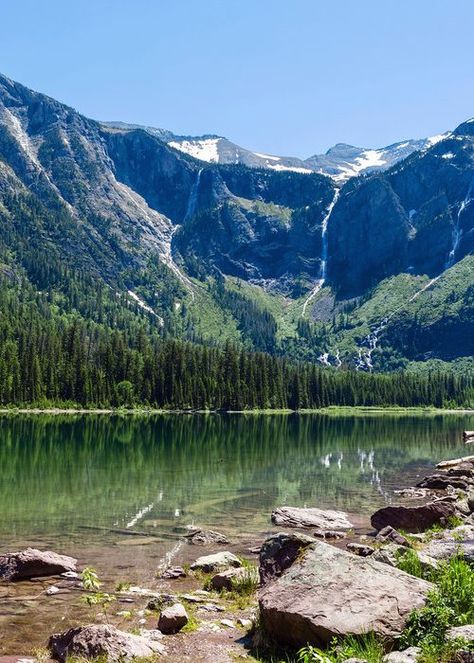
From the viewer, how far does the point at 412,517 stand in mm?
34438

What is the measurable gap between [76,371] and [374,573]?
16792 cm

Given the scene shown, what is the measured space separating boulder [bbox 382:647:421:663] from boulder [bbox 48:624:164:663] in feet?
19.3

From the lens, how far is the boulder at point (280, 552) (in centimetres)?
1820

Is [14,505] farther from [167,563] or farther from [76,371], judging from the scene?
[76,371]

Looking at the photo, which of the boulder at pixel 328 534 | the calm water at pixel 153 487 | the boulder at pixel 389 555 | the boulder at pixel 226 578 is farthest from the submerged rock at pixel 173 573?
the boulder at pixel 328 534

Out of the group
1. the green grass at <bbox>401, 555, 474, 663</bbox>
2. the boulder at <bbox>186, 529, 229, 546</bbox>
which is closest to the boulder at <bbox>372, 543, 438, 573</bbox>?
the green grass at <bbox>401, 555, 474, 663</bbox>

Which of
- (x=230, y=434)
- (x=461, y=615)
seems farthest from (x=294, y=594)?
(x=230, y=434)

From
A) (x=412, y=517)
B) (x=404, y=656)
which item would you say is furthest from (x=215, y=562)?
(x=412, y=517)

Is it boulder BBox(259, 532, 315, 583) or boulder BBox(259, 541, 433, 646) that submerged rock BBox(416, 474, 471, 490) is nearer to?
boulder BBox(259, 532, 315, 583)

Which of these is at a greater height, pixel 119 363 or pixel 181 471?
pixel 119 363

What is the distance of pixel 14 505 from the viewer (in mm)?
38406

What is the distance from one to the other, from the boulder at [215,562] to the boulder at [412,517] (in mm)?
12311

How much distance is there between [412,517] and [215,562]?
1432cm

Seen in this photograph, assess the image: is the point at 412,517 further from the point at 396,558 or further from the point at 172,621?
the point at 172,621
